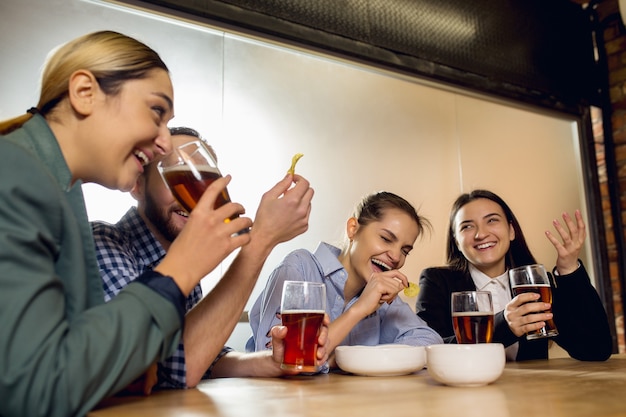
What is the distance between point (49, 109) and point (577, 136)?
3122mm

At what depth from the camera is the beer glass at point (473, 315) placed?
1258 mm

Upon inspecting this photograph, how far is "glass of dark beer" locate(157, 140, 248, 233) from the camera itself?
3.27 feet

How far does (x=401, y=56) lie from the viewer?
8.93ft

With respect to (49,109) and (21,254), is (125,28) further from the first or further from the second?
(21,254)

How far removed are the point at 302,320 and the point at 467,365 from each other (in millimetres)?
353

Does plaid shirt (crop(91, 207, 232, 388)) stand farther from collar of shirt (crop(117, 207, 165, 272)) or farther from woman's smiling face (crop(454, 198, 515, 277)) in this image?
woman's smiling face (crop(454, 198, 515, 277))

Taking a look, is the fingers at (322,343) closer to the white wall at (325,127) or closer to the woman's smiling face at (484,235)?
the white wall at (325,127)

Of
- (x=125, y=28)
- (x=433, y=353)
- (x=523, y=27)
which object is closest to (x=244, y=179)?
(x=125, y=28)

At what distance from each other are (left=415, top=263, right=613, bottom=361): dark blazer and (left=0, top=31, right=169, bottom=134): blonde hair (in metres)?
1.28

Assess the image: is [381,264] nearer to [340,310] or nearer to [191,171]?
[340,310]

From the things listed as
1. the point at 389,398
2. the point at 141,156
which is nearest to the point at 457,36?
the point at 141,156

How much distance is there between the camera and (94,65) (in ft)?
3.23

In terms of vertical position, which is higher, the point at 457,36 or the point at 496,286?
the point at 457,36

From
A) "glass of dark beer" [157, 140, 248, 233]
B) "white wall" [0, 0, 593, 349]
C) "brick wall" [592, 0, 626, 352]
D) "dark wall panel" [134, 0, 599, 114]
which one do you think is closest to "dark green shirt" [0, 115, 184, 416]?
"glass of dark beer" [157, 140, 248, 233]
